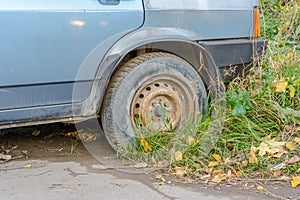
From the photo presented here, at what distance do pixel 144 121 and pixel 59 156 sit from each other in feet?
2.57

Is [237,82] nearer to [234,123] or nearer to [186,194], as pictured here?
[234,123]

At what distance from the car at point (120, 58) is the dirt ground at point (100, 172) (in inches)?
12.1

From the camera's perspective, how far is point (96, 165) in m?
3.41

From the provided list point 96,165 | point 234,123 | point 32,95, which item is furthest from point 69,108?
point 234,123

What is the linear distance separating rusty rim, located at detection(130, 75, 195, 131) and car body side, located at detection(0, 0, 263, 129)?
27 centimetres

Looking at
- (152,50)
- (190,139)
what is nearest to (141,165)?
(190,139)

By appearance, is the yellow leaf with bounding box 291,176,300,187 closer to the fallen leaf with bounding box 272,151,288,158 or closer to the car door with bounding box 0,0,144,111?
the fallen leaf with bounding box 272,151,288,158

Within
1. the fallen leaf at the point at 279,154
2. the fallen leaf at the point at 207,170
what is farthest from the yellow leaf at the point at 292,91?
the fallen leaf at the point at 207,170

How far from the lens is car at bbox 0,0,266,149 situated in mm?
3021

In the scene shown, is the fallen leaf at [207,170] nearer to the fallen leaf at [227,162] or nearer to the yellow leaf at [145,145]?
the fallen leaf at [227,162]

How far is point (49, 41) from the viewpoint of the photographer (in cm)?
305

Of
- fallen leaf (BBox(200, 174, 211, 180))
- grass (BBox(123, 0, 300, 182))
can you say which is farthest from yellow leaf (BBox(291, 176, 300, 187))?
fallen leaf (BBox(200, 174, 211, 180))

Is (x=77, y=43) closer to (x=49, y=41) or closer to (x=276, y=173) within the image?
(x=49, y=41)

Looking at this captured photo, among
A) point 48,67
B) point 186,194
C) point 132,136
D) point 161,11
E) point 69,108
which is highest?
point 161,11
